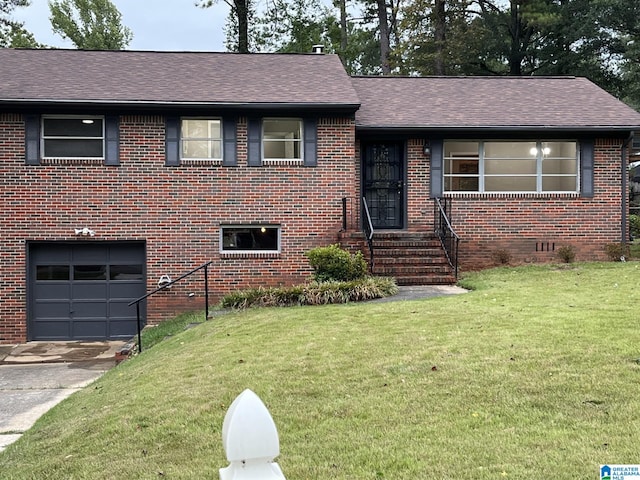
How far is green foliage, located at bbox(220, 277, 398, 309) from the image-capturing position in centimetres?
1101

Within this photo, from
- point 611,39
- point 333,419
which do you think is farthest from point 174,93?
point 611,39

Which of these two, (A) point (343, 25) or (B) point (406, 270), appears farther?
(A) point (343, 25)

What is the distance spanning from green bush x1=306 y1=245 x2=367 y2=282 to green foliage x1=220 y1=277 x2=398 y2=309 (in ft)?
1.86

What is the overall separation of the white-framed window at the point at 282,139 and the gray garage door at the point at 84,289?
11.9ft

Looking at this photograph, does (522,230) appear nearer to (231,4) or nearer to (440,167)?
(440,167)

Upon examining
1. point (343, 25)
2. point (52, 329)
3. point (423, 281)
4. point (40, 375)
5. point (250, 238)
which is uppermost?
point (343, 25)

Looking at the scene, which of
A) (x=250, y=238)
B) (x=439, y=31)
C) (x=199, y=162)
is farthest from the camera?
(x=439, y=31)

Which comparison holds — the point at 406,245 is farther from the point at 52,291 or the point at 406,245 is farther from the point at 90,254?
the point at 52,291

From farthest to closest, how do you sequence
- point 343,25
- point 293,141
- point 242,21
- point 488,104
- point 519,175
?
point 343,25, point 242,21, point 488,104, point 519,175, point 293,141

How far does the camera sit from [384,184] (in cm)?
1515

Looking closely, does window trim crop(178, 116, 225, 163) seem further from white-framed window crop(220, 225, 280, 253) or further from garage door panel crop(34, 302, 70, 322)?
garage door panel crop(34, 302, 70, 322)

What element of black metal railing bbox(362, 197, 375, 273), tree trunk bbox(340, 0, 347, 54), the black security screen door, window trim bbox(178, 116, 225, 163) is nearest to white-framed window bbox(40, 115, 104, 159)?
window trim bbox(178, 116, 225, 163)

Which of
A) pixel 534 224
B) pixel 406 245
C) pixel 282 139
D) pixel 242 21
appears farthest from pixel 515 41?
pixel 406 245

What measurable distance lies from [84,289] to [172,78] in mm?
5390
